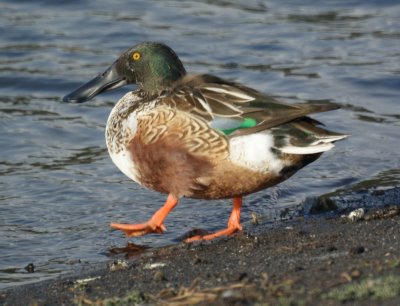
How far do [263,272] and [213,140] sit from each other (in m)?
1.63

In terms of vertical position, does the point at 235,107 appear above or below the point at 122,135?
above

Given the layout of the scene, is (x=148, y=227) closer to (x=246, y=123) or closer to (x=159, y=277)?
(x=246, y=123)

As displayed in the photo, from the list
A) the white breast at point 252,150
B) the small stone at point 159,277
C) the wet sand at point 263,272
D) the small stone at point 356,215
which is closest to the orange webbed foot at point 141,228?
the wet sand at point 263,272

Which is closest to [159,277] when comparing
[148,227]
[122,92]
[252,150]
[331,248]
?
[331,248]

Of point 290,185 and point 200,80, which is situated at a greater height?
point 200,80

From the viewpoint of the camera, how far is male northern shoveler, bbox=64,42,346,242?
258 inches

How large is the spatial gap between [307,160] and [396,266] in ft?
6.99

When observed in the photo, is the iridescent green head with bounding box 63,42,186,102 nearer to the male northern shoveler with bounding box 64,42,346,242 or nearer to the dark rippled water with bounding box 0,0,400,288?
the male northern shoveler with bounding box 64,42,346,242

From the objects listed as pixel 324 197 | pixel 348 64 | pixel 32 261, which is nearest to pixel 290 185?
pixel 324 197

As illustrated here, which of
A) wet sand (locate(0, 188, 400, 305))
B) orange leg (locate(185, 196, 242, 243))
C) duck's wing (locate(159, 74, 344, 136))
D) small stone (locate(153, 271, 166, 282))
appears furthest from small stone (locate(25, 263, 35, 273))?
small stone (locate(153, 271, 166, 282))

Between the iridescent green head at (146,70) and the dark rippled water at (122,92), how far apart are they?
111 centimetres

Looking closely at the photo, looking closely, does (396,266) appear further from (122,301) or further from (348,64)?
(348,64)

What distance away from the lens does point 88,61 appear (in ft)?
40.8

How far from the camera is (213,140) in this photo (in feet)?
21.7
